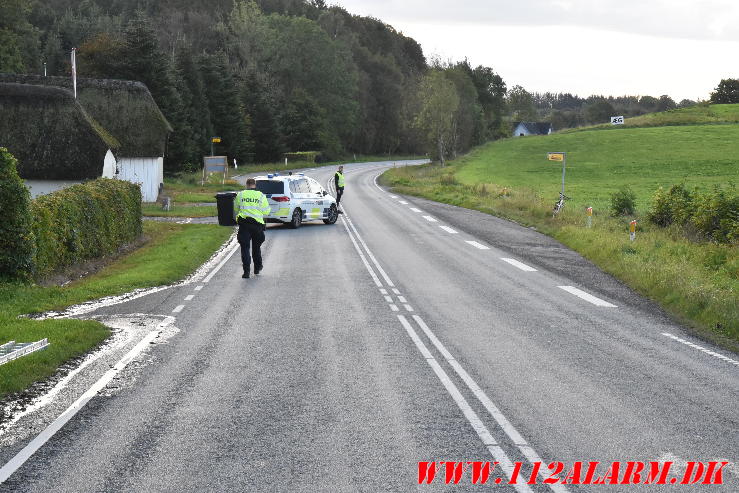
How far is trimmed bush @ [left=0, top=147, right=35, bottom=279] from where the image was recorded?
14094mm

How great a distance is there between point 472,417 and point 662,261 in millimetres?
12908

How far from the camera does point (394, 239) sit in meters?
25.9

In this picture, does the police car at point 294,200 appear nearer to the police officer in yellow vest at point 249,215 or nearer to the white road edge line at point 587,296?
Result: the police officer in yellow vest at point 249,215

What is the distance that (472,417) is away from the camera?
7480 millimetres

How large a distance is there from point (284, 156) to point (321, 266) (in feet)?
227

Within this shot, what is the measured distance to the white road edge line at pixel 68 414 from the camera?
606 centimetres

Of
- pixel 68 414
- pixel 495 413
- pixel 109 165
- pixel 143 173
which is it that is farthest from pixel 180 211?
pixel 495 413

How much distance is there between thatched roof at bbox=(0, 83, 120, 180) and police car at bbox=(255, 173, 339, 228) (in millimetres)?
9563

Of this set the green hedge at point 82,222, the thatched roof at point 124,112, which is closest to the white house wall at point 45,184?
the thatched roof at point 124,112

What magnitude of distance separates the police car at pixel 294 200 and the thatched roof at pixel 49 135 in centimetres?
956

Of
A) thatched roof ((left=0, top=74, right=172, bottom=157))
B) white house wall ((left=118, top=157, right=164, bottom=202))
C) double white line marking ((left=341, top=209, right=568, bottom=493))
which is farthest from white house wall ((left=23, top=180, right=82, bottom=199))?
double white line marking ((left=341, top=209, right=568, bottom=493))

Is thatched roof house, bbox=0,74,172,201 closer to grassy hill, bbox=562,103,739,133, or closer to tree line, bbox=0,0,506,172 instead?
tree line, bbox=0,0,506,172

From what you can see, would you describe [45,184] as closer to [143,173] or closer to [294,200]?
[143,173]

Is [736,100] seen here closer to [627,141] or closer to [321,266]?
[627,141]
